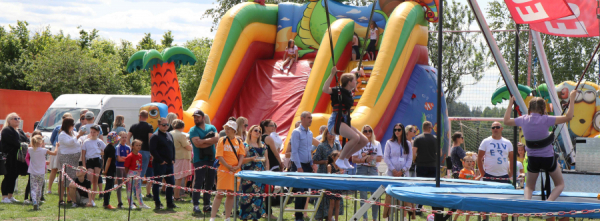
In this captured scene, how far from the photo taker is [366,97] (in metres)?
12.2

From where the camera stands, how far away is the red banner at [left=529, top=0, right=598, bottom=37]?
7.52 meters

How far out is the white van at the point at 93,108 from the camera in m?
13.3

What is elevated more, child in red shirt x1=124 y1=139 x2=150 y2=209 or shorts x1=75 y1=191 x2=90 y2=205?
child in red shirt x1=124 y1=139 x2=150 y2=209

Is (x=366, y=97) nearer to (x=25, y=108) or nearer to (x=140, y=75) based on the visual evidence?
(x=25, y=108)

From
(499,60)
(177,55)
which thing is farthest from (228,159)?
(177,55)

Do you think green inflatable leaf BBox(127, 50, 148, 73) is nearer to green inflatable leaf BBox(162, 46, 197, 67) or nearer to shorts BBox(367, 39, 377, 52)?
green inflatable leaf BBox(162, 46, 197, 67)

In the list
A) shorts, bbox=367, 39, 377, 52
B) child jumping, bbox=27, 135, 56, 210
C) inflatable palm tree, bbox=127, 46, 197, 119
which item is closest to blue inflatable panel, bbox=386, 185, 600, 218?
child jumping, bbox=27, 135, 56, 210

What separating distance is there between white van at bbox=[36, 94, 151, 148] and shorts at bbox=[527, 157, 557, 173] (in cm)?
1045

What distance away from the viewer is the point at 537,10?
6.83m

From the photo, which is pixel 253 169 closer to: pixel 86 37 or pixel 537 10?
pixel 537 10

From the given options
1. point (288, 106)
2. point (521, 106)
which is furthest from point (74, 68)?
point (521, 106)

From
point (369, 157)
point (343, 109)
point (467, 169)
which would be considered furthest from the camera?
point (467, 169)

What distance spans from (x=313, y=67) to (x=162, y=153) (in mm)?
5510

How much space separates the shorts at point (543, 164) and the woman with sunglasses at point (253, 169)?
10.6 feet
